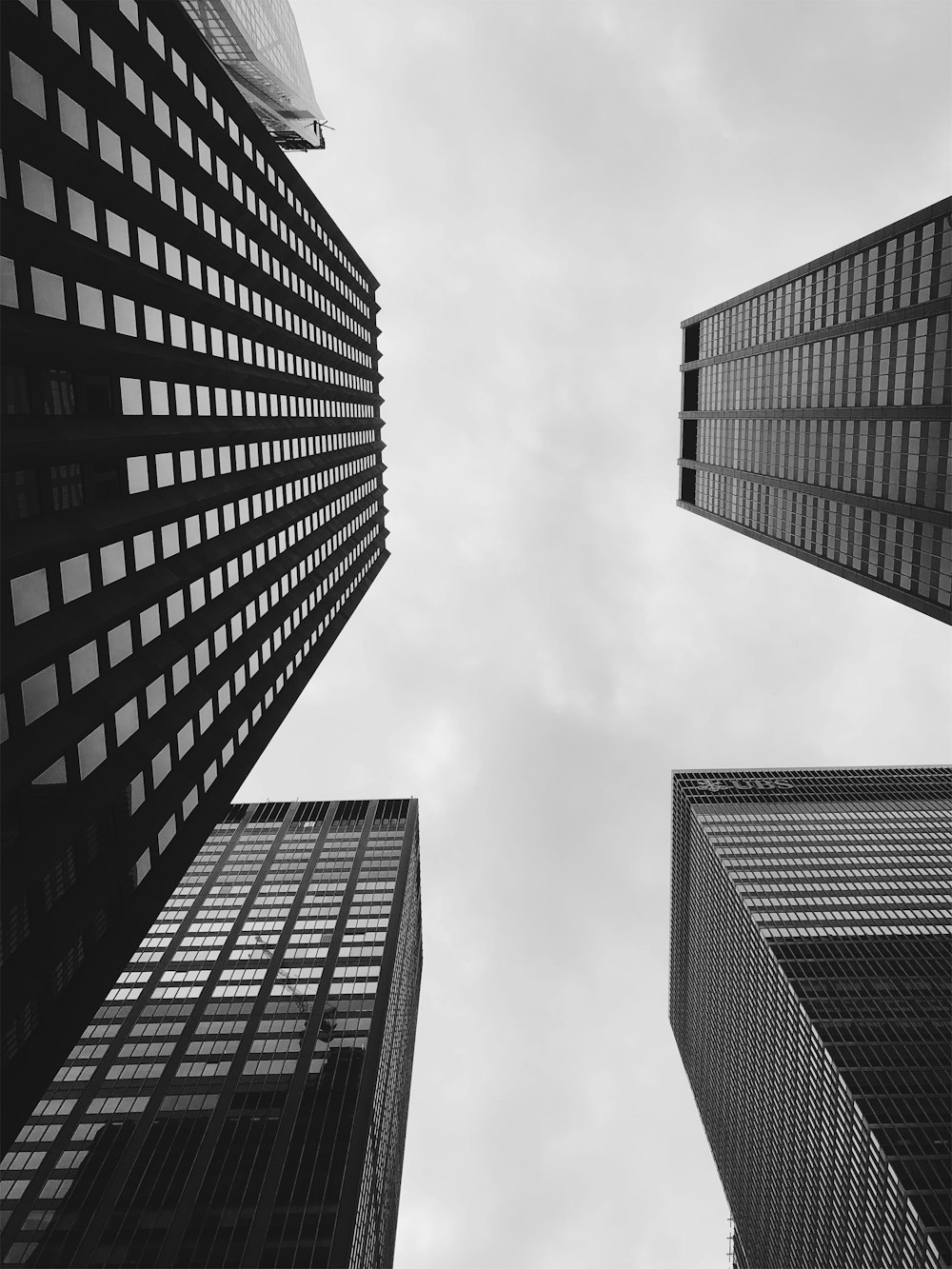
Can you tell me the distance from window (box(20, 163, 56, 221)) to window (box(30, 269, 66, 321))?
5.91ft

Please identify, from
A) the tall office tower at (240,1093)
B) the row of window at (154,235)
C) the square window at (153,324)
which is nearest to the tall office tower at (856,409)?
the row of window at (154,235)

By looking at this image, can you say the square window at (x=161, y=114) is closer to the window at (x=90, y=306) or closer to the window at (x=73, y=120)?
the window at (x=73, y=120)

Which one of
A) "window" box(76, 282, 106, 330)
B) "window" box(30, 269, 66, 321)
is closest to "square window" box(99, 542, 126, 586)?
"window" box(76, 282, 106, 330)

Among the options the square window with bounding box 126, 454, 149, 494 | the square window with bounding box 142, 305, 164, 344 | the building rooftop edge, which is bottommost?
the square window with bounding box 126, 454, 149, 494

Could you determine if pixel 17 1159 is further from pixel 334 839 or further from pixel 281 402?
pixel 281 402

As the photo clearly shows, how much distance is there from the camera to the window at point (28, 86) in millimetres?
22922

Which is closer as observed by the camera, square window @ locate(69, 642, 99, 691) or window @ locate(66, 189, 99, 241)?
window @ locate(66, 189, 99, 241)

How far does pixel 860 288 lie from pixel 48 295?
73.0m

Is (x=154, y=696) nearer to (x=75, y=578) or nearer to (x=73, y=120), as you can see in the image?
(x=75, y=578)

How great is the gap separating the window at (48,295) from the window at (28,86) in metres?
4.90

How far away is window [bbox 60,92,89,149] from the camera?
25422mm

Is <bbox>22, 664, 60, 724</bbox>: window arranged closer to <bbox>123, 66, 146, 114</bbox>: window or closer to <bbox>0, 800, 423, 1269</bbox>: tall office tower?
<bbox>123, 66, 146, 114</bbox>: window

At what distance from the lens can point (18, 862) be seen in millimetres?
22578

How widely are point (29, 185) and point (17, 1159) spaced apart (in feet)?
279
